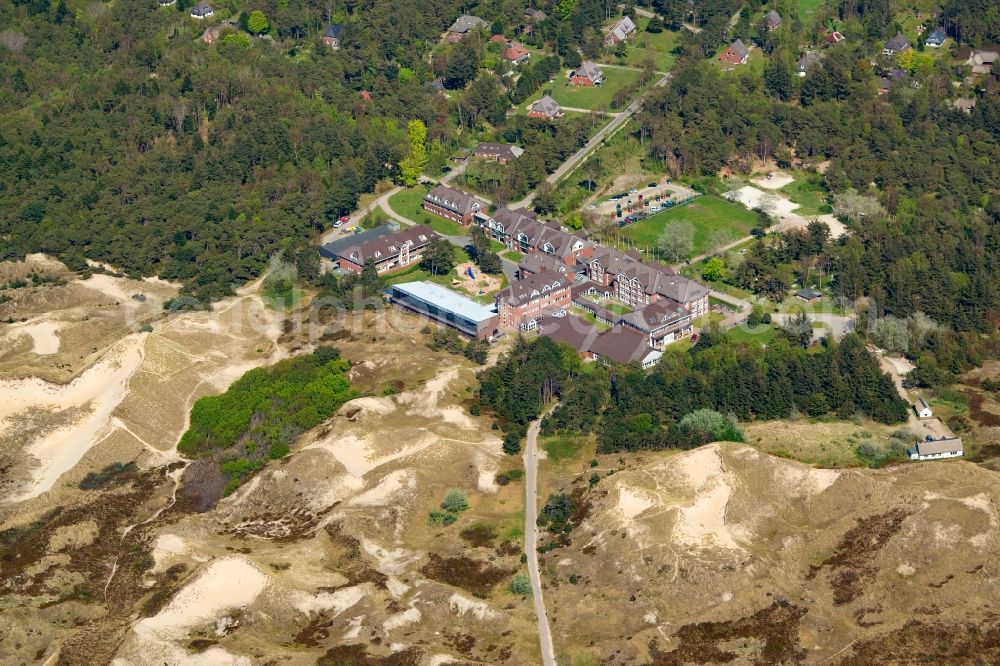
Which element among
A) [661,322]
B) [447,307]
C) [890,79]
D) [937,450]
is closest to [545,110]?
[890,79]

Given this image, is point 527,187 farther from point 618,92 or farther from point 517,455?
point 517,455

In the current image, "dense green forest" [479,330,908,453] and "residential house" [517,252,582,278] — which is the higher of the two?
"dense green forest" [479,330,908,453]

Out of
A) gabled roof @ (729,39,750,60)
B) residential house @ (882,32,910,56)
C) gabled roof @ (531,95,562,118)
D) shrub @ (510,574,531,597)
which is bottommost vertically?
gabled roof @ (531,95,562,118)

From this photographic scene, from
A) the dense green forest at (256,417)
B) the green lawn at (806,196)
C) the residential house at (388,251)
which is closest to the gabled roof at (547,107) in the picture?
the green lawn at (806,196)

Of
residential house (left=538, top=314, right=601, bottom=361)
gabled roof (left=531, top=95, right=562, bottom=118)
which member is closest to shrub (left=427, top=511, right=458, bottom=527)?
residential house (left=538, top=314, right=601, bottom=361)

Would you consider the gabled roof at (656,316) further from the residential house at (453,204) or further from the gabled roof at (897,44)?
the gabled roof at (897,44)

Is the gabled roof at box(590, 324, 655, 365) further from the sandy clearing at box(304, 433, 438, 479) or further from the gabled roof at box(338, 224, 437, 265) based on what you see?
the gabled roof at box(338, 224, 437, 265)

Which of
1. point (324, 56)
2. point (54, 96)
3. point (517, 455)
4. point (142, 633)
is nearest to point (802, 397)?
point (517, 455)
